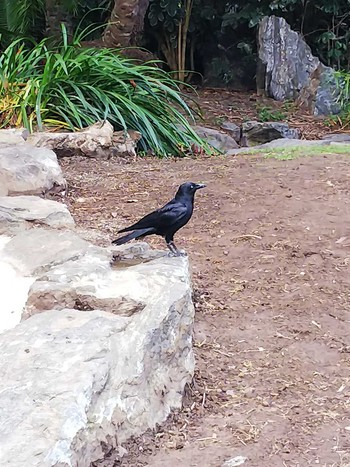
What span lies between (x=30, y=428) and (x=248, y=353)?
1.39 m

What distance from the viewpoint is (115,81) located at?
7.57m

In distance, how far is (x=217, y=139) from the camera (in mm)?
8102

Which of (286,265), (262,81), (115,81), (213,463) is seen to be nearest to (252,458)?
(213,463)

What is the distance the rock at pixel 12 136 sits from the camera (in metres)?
5.96

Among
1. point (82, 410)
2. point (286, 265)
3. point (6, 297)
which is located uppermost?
point (82, 410)

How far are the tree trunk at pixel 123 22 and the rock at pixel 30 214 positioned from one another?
5145mm

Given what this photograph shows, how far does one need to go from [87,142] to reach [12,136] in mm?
666

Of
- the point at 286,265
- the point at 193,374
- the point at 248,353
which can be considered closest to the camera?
the point at 193,374

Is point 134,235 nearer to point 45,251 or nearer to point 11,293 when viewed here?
point 45,251

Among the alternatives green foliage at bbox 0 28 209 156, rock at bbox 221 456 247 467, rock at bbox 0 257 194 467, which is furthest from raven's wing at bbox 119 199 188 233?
green foliage at bbox 0 28 209 156

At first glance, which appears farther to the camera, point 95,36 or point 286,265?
point 95,36

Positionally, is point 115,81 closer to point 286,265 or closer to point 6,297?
point 286,265

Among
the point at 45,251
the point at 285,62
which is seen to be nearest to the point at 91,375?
the point at 45,251

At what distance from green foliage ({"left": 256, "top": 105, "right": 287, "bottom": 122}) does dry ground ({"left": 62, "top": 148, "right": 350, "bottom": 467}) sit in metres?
3.23
